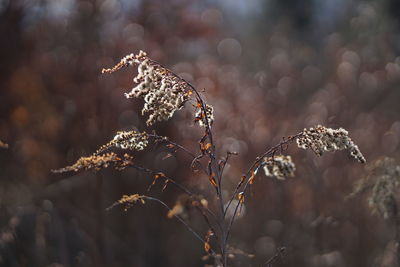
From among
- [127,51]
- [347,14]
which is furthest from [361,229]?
[347,14]

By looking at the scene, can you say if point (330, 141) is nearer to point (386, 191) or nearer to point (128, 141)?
point (128, 141)

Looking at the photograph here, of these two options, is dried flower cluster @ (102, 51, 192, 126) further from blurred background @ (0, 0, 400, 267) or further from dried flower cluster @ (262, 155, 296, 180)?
blurred background @ (0, 0, 400, 267)

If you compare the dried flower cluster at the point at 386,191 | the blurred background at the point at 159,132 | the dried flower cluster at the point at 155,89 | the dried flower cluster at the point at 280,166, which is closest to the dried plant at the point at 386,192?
the dried flower cluster at the point at 386,191

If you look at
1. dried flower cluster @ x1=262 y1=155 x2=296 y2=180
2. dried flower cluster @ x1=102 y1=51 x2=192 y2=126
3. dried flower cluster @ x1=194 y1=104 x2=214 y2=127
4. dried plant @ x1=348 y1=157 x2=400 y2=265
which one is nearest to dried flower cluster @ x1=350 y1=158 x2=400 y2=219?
dried plant @ x1=348 y1=157 x2=400 y2=265

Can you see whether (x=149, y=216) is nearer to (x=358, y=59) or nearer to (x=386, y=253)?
(x=386, y=253)

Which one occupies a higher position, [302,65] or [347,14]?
[347,14]

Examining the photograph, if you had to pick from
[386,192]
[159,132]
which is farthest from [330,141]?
[159,132]

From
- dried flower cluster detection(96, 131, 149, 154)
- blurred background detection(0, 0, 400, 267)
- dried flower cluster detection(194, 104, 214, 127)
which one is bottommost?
dried flower cluster detection(96, 131, 149, 154)
